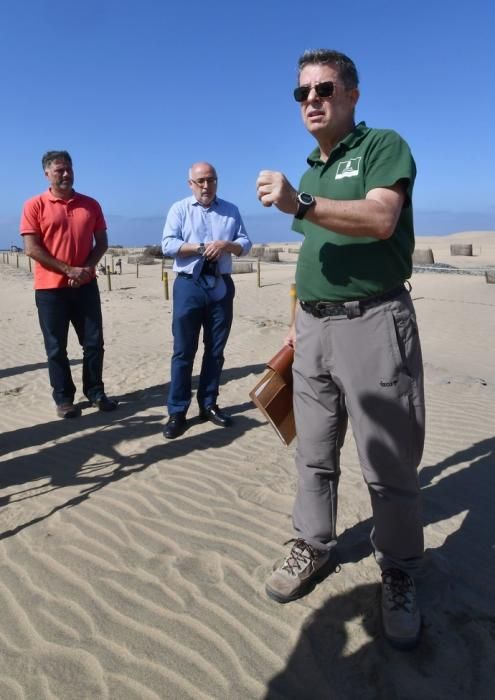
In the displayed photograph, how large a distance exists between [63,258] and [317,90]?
3495 mm

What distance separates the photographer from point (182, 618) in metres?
2.46

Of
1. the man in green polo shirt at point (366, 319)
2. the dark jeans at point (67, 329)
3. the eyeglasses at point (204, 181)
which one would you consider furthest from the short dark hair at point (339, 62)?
the dark jeans at point (67, 329)

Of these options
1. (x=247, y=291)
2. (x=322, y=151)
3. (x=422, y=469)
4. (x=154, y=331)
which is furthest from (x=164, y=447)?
(x=247, y=291)

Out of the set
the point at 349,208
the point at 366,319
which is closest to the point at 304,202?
the point at 349,208

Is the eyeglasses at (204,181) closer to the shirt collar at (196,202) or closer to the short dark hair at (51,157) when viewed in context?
the shirt collar at (196,202)

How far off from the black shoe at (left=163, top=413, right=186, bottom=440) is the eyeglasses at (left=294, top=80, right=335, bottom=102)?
3.20 meters

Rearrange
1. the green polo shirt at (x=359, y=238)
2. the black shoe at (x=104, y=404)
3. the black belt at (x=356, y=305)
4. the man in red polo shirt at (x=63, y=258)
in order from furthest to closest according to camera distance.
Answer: the black shoe at (x=104, y=404)
the man in red polo shirt at (x=63, y=258)
the black belt at (x=356, y=305)
the green polo shirt at (x=359, y=238)

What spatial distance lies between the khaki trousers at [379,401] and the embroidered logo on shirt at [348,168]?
0.56m

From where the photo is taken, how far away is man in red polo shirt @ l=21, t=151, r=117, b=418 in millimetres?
4852

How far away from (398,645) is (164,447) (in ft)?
8.86

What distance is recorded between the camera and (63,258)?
4.97 m

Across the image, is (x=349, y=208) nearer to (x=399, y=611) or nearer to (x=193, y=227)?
(x=399, y=611)

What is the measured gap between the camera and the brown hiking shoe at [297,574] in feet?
8.38

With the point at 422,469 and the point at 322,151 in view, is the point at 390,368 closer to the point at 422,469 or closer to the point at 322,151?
the point at 322,151
